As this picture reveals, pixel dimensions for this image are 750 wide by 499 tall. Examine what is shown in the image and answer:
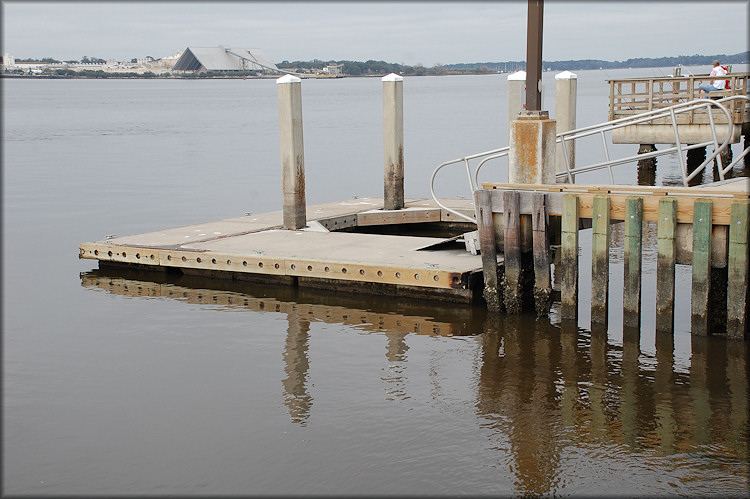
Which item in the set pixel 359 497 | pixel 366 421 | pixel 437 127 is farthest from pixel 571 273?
pixel 437 127

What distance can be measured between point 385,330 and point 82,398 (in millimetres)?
3966

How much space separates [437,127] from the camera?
58.6 m

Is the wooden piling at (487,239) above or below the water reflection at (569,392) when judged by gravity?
above

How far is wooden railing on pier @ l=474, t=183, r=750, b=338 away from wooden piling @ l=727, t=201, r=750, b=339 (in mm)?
11

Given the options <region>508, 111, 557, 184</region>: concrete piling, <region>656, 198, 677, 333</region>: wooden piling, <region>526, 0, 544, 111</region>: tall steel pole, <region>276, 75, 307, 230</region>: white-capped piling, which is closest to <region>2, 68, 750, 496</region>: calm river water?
<region>656, 198, 677, 333</region>: wooden piling

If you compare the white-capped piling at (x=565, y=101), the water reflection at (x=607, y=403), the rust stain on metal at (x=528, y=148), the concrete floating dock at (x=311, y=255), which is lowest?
the water reflection at (x=607, y=403)

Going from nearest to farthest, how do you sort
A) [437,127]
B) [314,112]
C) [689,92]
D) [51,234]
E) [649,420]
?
[649,420] → [51,234] → [689,92] → [437,127] → [314,112]

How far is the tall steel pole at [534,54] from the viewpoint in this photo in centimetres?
1197

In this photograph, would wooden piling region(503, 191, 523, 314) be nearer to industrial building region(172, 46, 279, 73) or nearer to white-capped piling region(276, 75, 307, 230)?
white-capped piling region(276, 75, 307, 230)

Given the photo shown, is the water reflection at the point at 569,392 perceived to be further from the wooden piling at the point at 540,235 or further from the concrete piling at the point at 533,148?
the concrete piling at the point at 533,148

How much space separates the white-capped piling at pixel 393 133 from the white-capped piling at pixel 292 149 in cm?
204

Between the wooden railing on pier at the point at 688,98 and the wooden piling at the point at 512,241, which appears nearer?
the wooden piling at the point at 512,241

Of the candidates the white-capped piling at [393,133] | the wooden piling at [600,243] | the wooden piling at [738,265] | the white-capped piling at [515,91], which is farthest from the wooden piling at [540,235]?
the white-capped piling at [393,133]

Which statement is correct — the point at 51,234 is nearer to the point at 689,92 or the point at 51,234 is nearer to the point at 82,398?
the point at 82,398
